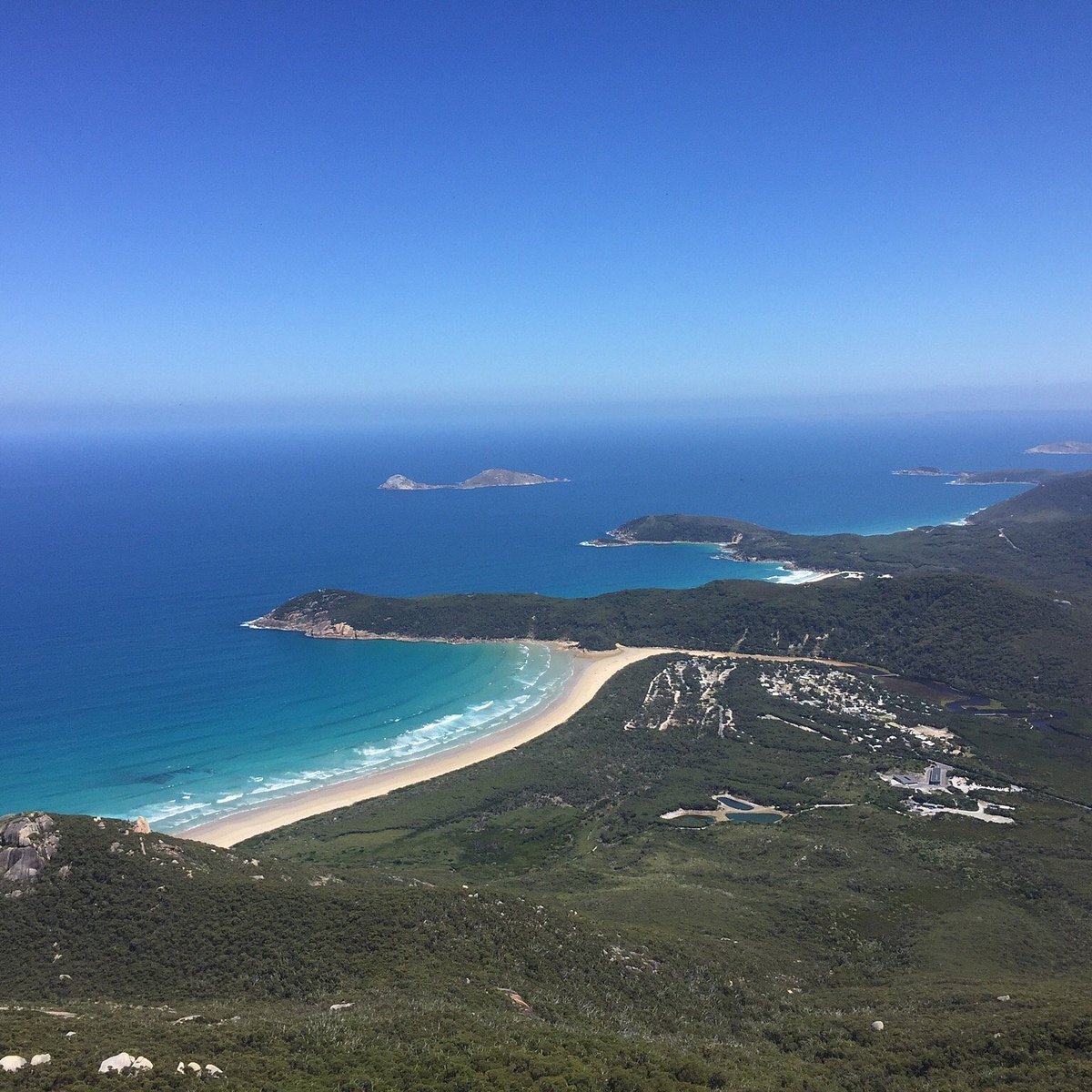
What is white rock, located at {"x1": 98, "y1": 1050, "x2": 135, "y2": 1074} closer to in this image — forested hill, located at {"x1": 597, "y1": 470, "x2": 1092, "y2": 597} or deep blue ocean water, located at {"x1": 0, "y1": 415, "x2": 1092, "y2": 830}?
deep blue ocean water, located at {"x1": 0, "y1": 415, "x2": 1092, "y2": 830}

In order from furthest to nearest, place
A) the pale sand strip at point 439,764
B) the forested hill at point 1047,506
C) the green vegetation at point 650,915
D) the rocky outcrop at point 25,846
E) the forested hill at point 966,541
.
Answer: the forested hill at point 1047,506
the forested hill at point 966,541
the pale sand strip at point 439,764
the rocky outcrop at point 25,846
the green vegetation at point 650,915

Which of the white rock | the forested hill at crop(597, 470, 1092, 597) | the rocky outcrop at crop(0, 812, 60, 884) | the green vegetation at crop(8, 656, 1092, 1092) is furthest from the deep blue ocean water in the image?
the white rock

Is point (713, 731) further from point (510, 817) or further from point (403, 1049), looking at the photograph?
point (403, 1049)

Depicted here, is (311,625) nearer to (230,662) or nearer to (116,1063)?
(230,662)

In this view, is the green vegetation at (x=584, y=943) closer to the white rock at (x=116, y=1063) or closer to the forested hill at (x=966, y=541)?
the white rock at (x=116, y=1063)

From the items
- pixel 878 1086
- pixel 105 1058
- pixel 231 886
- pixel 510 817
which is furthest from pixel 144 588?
pixel 878 1086

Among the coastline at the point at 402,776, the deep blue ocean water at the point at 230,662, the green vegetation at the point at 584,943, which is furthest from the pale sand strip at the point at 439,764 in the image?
the green vegetation at the point at 584,943

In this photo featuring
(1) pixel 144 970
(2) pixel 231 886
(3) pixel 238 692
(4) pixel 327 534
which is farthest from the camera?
(4) pixel 327 534

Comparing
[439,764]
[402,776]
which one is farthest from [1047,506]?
[402,776]
